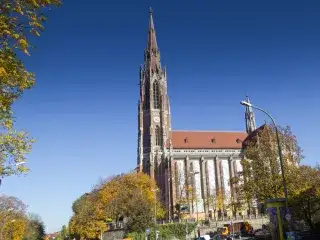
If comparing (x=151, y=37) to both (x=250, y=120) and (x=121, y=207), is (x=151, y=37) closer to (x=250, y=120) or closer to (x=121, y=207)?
(x=250, y=120)

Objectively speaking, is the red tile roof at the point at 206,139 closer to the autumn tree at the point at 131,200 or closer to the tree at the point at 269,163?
the autumn tree at the point at 131,200

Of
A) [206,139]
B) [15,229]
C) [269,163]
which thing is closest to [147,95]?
[206,139]

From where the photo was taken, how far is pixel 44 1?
10.2 m

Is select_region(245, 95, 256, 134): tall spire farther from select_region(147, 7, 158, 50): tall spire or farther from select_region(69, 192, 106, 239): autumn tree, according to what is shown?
select_region(69, 192, 106, 239): autumn tree

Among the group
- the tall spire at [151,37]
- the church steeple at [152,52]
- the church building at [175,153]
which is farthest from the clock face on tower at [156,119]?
the tall spire at [151,37]

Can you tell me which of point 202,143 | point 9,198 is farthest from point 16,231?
point 202,143

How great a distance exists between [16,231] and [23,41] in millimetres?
63422

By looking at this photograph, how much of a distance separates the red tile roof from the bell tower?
155 inches

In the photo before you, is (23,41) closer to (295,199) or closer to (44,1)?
(44,1)

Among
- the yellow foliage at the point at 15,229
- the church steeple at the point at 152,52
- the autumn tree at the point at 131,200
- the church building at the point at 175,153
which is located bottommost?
the yellow foliage at the point at 15,229

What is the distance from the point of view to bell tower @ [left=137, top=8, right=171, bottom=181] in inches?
3026

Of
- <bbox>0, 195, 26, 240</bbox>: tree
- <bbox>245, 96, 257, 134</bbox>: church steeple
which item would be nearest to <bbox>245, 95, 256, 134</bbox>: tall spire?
<bbox>245, 96, 257, 134</bbox>: church steeple

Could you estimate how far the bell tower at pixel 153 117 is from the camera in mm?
76869

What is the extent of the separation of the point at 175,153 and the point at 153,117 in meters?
9.69
